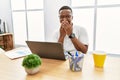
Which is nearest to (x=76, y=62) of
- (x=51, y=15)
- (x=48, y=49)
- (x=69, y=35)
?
(x=48, y=49)

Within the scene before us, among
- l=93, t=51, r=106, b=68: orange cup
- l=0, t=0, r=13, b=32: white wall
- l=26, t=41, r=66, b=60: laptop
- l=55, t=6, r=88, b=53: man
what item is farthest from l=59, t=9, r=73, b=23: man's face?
l=0, t=0, r=13, b=32: white wall

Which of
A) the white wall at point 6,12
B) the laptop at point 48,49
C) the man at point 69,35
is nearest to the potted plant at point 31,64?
the laptop at point 48,49

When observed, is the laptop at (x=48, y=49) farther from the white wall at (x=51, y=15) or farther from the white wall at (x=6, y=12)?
the white wall at (x=6, y=12)

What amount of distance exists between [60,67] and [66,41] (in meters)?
0.61

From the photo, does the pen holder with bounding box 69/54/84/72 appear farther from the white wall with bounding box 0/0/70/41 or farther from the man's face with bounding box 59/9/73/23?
the white wall with bounding box 0/0/70/41

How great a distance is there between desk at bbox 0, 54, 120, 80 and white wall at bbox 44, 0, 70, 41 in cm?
175

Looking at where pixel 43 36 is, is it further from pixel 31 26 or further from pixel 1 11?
pixel 1 11

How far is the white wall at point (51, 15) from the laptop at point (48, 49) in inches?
63.1

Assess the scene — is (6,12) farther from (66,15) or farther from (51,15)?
(66,15)

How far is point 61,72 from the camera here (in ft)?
3.26

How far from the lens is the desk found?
909mm

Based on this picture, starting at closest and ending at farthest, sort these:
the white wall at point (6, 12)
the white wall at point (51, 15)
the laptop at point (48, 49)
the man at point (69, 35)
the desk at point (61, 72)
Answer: the desk at point (61, 72), the laptop at point (48, 49), the man at point (69, 35), the white wall at point (51, 15), the white wall at point (6, 12)

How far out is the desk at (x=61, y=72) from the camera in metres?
0.91

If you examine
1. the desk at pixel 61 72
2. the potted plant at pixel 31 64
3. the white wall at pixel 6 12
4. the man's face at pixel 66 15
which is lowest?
the desk at pixel 61 72
